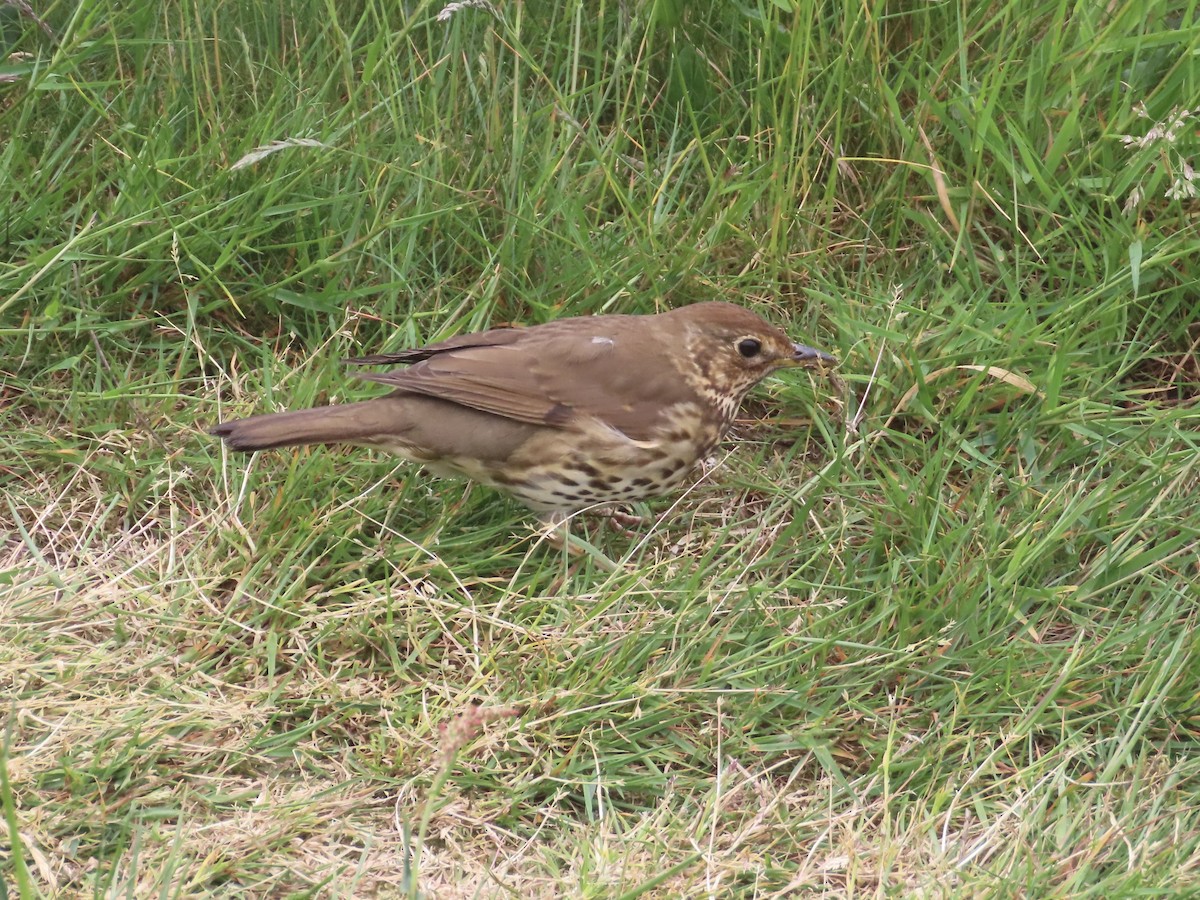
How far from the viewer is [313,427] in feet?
12.7

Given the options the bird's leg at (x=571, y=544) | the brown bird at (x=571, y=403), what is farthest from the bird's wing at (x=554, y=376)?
the bird's leg at (x=571, y=544)

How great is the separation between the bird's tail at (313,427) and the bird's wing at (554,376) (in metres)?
0.13

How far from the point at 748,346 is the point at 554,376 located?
568 millimetres

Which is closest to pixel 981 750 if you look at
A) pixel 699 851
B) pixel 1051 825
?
pixel 1051 825

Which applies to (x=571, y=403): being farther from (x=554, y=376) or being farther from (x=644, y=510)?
(x=644, y=510)

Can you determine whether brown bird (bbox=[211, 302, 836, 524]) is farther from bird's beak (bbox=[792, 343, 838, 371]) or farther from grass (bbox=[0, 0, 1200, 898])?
grass (bbox=[0, 0, 1200, 898])

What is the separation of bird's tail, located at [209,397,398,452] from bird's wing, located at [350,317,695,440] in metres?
0.13

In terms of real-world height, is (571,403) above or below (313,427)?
below

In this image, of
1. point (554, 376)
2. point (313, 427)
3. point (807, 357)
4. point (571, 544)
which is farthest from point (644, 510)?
point (313, 427)

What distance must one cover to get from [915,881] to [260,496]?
194cm

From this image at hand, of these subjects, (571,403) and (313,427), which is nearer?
(313,427)

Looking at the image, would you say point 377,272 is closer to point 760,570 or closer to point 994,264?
point 760,570

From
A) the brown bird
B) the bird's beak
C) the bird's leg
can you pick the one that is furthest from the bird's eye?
the bird's leg

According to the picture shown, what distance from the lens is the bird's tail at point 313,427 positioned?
3822 millimetres
